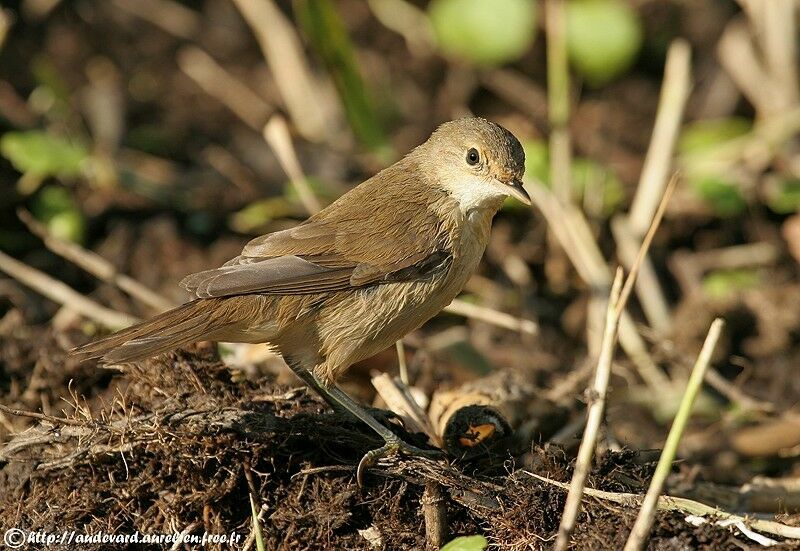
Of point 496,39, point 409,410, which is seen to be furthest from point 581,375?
point 496,39

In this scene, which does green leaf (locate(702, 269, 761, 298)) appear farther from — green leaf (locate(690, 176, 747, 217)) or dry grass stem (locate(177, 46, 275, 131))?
dry grass stem (locate(177, 46, 275, 131))

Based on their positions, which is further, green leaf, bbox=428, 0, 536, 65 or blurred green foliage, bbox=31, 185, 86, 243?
green leaf, bbox=428, 0, 536, 65

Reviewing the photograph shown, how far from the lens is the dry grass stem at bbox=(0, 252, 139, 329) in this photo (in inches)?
210

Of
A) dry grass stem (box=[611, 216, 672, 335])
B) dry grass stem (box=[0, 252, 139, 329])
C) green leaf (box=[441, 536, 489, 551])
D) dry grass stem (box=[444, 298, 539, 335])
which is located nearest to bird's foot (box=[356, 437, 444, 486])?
green leaf (box=[441, 536, 489, 551])

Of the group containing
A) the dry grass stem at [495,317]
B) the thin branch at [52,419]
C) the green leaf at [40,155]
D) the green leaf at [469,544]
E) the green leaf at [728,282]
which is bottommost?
the thin branch at [52,419]

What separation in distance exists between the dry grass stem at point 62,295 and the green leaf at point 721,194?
3356mm

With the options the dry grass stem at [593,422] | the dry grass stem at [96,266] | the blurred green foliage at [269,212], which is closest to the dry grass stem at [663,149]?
the blurred green foliage at [269,212]

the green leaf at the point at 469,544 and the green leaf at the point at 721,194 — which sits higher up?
the green leaf at the point at 721,194

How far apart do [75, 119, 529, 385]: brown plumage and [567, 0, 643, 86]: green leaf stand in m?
3.25

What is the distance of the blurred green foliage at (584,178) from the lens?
6555mm

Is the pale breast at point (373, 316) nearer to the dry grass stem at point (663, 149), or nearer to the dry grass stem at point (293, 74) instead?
the dry grass stem at point (663, 149)

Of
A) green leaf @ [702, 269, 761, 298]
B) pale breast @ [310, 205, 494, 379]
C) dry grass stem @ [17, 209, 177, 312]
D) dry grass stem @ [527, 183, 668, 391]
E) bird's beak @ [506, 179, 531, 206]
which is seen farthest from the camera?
green leaf @ [702, 269, 761, 298]

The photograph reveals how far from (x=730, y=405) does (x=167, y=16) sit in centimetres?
520

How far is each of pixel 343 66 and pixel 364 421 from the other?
3385 mm
